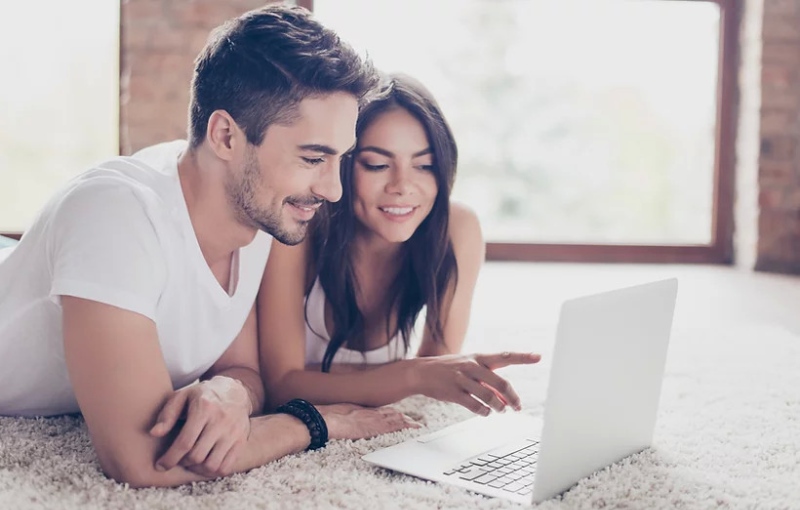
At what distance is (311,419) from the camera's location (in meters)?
1.45

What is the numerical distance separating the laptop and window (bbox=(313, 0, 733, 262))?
3.24 meters

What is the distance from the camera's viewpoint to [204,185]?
4.75 feet

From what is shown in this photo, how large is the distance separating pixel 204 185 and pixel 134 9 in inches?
115

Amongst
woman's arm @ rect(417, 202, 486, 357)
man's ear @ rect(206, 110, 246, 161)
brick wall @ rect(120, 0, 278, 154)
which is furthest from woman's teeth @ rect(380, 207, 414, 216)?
brick wall @ rect(120, 0, 278, 154)

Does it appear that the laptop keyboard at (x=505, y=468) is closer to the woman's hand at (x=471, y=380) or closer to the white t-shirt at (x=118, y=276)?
the woman's hand at (x=471, y=380)

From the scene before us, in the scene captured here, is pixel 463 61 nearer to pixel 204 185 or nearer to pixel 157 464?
pixel 204 185

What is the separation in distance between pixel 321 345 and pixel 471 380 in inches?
19.6

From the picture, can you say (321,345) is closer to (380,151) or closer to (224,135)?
(380,151)

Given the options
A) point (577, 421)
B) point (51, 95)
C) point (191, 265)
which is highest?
point (51, 95)

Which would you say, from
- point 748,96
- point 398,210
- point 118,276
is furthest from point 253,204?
point 748,96

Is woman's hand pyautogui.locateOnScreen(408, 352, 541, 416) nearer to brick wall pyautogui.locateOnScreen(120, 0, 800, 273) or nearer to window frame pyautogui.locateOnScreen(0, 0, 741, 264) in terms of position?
brick wall pyautogui.locateOnScreen(120, 0, 800, 273)

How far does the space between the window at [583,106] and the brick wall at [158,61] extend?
691mm

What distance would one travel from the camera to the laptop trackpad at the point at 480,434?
140 centimetres

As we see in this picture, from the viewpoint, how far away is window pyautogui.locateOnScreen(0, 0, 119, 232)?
4.24 m
